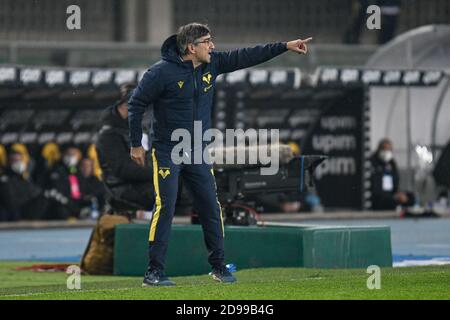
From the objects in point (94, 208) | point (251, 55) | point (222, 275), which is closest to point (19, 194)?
point (94, 208)

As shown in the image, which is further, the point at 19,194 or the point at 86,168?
the point at 86,168

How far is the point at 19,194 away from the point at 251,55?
1473 centimetres

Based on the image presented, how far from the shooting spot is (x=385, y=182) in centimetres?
2842

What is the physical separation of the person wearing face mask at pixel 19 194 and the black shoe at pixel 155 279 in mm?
14320

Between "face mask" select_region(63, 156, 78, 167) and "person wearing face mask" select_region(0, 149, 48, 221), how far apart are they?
0.69 meters

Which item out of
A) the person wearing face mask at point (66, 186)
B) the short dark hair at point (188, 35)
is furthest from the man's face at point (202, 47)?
the person wearing face mask at point (66, 186)

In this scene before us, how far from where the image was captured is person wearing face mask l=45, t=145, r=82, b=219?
26406mm

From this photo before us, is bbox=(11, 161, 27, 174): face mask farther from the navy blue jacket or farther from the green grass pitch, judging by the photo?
the navy blue jacket

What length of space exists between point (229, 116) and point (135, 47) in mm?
2300

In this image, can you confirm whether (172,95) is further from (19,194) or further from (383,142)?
(383,142)

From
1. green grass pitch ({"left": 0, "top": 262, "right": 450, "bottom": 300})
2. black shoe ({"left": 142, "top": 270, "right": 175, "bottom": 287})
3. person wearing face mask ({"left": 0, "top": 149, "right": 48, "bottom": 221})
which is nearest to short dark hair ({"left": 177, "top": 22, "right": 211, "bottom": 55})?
black shoe ({"left": 142, "top": 270, "right": 175, "bottom": 287})

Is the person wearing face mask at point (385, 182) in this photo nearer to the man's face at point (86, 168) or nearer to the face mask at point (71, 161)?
the man's face at point (86, 168)

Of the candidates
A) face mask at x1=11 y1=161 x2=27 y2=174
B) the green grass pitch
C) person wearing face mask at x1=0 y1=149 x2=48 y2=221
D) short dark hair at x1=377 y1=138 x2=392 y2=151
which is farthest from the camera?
short dark hair at x1=377 y1=138 x2=392 y2=151

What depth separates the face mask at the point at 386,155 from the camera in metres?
28.1
